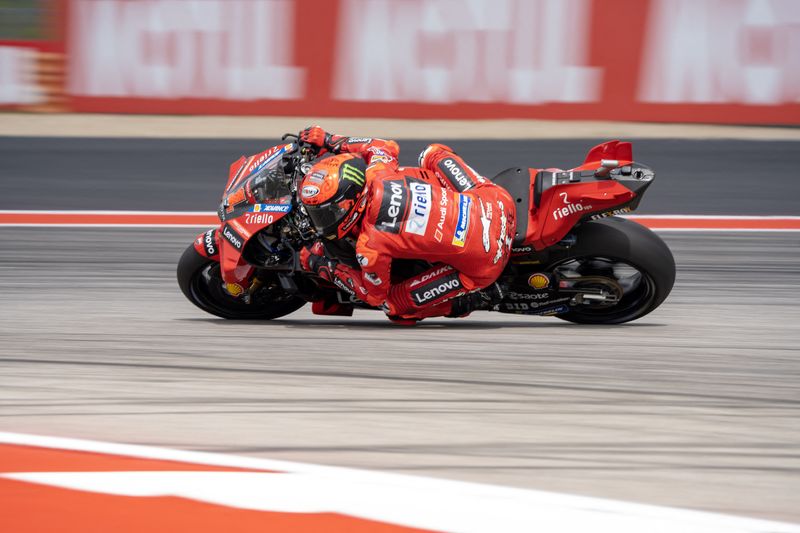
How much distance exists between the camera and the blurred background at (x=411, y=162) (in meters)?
4.54

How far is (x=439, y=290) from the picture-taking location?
5.75 metres

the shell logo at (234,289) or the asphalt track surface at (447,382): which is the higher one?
the shell logo at (234,289)

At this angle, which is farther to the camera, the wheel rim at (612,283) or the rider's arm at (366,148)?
the rider's arm at (366,148)

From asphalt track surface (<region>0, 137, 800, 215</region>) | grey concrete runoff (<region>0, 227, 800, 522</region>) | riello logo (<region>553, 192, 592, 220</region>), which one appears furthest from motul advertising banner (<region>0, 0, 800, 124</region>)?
riello logo (<region>553, 192, 592, 220</region>)

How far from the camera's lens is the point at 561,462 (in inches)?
168

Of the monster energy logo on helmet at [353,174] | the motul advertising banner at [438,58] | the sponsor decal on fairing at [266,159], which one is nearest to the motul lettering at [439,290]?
the monster energy logo on helmet at [353,174]

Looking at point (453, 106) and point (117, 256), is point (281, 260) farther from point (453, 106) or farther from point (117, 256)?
point (453, 106)

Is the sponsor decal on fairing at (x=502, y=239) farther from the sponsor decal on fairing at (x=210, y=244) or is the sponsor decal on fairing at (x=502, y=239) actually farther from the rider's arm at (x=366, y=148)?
the sponsor decal on fairing at (x=210, y=244)

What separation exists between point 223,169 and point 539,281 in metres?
6.11

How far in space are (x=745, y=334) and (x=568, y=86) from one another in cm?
721

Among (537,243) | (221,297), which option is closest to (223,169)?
(221,297)

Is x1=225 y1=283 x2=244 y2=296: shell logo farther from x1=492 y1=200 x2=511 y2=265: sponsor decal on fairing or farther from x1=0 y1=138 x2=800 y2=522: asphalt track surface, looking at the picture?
x1=492 y1=200 x2=511 y2=265: sponsor decal on fairing

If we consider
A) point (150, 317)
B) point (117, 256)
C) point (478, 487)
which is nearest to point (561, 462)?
point (478, 487)

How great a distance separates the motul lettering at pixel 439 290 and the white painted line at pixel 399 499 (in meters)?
1.76
